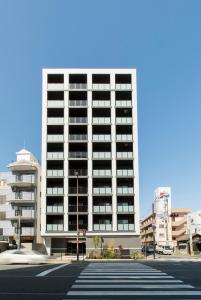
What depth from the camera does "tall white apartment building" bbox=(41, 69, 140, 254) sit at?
62625 millimetres

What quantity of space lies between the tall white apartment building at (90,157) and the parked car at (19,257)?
29.0m

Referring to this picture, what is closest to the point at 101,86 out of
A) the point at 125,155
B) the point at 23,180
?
the point at 125,155

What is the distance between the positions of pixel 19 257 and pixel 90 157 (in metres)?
33.5

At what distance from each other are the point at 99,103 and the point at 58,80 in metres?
7.67

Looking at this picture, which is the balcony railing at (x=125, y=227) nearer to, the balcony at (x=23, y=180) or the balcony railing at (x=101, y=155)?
the balcony railing at (x=101, y=155)

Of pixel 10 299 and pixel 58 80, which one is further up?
pixel 58 80

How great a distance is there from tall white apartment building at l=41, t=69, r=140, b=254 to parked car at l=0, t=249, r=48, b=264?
29.0 meters

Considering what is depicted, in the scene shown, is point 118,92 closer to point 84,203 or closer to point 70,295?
point 84,203

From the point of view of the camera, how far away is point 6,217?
69.8 m

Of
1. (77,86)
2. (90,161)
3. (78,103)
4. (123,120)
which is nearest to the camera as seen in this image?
(90,161)

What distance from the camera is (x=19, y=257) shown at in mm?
31891

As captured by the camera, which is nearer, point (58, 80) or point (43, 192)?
point (43, 192)

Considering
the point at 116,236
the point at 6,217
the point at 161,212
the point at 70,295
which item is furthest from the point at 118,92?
the point at 161,212

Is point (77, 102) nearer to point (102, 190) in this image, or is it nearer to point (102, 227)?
point (102, 190)
